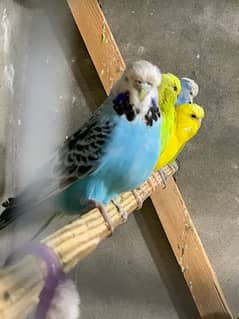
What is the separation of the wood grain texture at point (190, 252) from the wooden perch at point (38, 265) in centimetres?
55

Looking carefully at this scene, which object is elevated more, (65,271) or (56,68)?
(65,271)

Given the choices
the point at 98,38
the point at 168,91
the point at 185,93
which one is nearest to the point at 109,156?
the point at 168,91

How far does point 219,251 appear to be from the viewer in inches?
51.7

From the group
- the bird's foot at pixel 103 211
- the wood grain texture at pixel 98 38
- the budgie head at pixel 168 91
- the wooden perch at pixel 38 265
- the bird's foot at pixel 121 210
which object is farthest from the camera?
the wood grain texture at pixel 98 38

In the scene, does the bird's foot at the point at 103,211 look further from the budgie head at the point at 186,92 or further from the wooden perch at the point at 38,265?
the budgie head at the point at 186,92

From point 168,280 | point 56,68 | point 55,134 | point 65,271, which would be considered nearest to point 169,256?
point 168,280

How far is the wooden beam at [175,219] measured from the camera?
4.07 ft

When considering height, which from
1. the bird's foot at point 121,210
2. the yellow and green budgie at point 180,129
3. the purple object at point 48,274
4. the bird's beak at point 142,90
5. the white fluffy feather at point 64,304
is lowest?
the yellow and green budgie at point 180,129

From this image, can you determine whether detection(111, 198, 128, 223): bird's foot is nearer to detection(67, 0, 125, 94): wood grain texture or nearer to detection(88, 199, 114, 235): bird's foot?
detection(88, 199, 114, 235): bird's foot

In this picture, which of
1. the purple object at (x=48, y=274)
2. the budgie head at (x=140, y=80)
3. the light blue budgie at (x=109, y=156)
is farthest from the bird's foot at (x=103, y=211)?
the purple object at (x=48, y=274)

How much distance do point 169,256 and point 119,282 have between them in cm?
12

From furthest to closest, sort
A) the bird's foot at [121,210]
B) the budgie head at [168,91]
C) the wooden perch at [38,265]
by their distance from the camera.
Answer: the budgie head at [168,91] → the bird's foot at [121,210] → the wooden perch at [38,265]

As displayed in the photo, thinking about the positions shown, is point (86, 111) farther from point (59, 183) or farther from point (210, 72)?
point (59, 183)

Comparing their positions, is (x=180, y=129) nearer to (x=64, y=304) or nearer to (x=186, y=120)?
(x=186, y=120)
